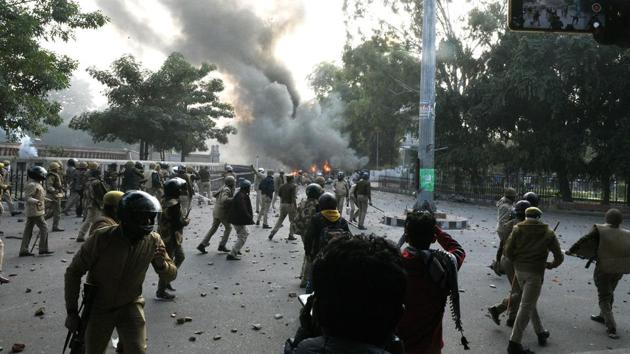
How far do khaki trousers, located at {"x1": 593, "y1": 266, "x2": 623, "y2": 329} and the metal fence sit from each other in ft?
53.1

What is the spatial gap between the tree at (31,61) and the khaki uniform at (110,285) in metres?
9.76

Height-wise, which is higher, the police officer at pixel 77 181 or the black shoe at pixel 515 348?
the police officer at pixel 77 181

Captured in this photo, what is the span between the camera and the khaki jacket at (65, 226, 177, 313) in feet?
9.37

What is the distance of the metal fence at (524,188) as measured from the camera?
21.7m

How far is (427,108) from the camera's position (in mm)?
13789

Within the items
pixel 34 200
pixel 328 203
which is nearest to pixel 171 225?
pixel 328 203

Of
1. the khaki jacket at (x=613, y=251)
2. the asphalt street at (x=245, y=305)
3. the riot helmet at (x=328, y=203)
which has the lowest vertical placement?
the asphalt street at (x=245, y=305)

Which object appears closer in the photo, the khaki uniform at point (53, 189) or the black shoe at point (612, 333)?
the black shoe at point (612, 333)

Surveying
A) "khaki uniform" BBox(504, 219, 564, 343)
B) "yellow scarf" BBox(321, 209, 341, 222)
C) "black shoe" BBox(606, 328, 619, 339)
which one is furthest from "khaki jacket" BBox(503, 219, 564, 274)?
"yellow scarf" BBox(321, 209, 341, 222)

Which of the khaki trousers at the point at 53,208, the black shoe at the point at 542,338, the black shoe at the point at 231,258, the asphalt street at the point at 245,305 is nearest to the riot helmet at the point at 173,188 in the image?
the asphalt street at the point at 245,305

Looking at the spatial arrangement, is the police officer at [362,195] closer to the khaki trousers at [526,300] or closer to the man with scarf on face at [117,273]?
the khaki trousers at [526,300]

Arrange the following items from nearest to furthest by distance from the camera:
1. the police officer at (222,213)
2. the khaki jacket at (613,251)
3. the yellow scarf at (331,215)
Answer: the yellow scarf at (331,215) < the khaki jacket at (613,251) < the police officer at (222,213)

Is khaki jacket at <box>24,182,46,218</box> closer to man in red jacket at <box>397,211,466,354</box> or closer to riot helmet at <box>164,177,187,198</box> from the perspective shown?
riot helmet at <box>164,177,187,198</box>

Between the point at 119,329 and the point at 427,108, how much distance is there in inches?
472
